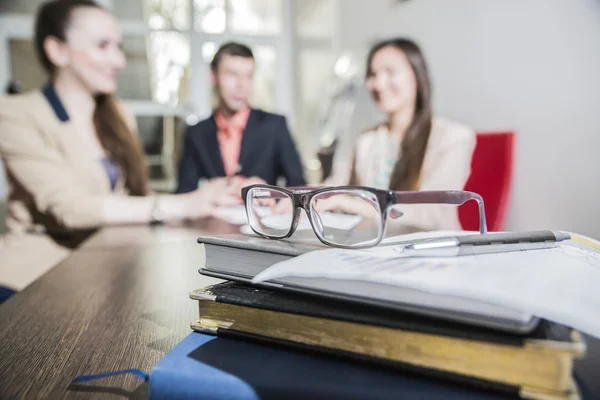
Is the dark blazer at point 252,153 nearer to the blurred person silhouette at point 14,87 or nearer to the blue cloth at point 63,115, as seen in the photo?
the blue cloth at point 63,115

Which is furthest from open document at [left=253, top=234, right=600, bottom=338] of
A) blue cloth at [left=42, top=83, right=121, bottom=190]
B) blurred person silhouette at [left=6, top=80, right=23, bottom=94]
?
blurred person silhouette at [left=6, top=80, right=23, bottom=94]

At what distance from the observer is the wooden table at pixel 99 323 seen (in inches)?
11.2

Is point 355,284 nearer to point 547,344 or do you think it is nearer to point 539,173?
point 547,344

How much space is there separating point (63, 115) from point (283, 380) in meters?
1.38

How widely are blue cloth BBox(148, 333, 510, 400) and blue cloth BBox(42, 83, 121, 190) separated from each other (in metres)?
1.28

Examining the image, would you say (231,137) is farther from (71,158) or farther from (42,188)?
(42,188)

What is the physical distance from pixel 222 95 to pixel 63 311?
1288 millimetres

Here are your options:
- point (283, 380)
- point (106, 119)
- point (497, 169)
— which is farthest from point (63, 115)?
point (283, 380)

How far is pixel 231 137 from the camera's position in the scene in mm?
1644

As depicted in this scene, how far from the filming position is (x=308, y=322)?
274 millimetres

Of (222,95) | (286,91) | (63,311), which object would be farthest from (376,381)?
(286,91)

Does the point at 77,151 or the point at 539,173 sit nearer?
the point at 539,173

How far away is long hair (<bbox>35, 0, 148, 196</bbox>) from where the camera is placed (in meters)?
1.45

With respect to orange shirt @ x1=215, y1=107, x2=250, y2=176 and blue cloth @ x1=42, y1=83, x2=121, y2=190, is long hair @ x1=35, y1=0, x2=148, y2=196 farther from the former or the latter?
orange shirt @ x1=215, y1=107, x2=250, y2=176
